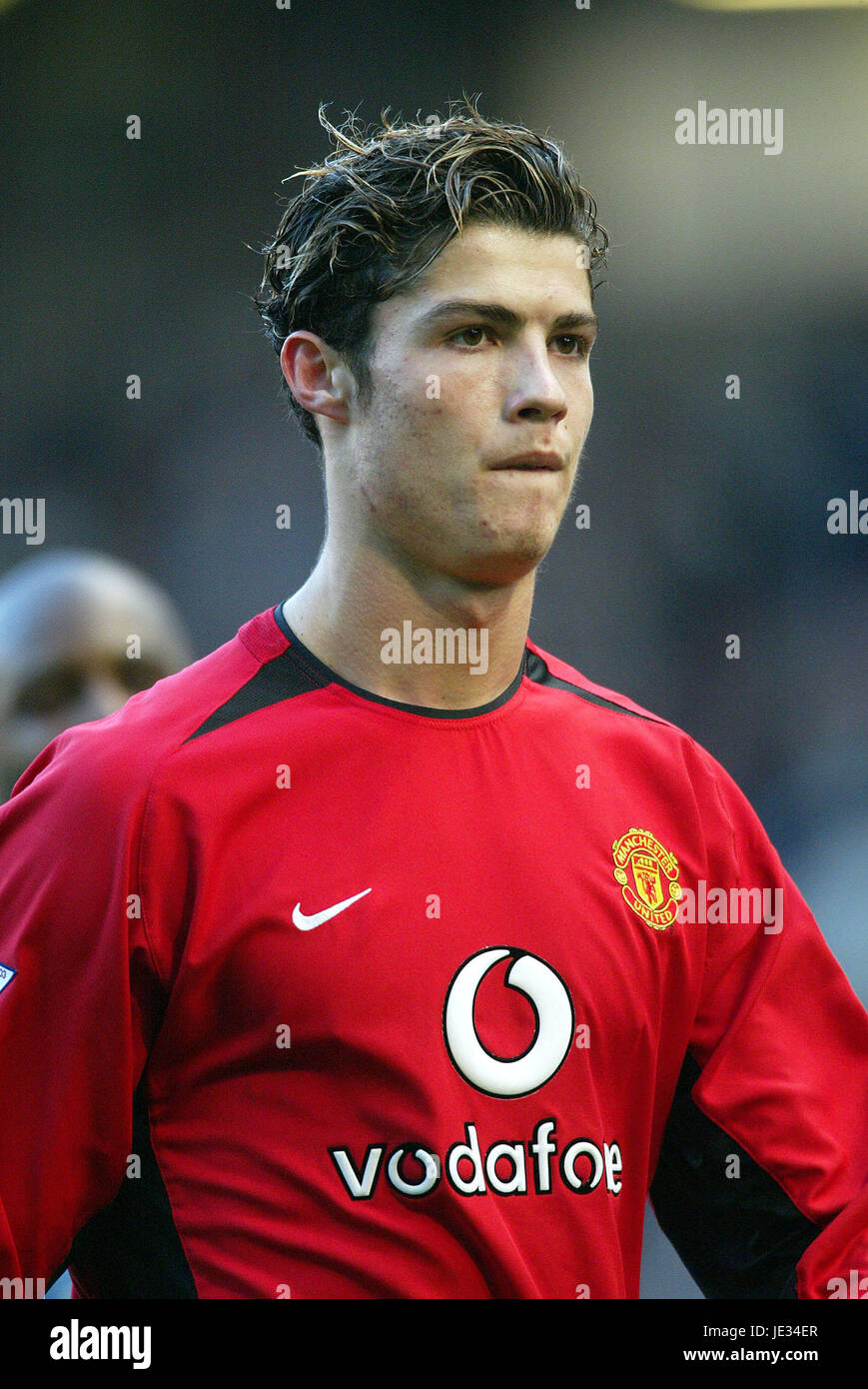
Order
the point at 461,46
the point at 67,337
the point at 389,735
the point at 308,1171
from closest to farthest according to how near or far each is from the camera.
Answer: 1. the point at 308,1171
2. the point at 389,735
3. the point at 461,46
4. the point at 67,337

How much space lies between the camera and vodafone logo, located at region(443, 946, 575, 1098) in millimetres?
1396

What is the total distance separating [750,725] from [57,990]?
304 cm

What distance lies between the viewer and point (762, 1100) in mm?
1558

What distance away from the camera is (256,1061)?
4.50 feet

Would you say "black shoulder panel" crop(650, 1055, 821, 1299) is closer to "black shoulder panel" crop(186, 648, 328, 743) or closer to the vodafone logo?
the vodafone logo

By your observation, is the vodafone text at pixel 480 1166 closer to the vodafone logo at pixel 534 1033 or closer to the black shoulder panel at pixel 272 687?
the vodafone logo at pixel 534 1033

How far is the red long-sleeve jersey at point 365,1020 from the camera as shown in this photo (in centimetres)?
136

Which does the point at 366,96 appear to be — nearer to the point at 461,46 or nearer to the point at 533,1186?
the point at 461,46

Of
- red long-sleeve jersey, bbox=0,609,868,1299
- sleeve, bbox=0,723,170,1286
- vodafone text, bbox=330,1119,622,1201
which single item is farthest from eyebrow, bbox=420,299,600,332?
vodafone text, bbox=330,1119,622,1201

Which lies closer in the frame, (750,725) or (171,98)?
(171,98)

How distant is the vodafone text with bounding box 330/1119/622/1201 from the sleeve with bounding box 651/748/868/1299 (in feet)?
0.63

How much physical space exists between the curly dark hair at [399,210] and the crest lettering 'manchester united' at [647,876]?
0.57m

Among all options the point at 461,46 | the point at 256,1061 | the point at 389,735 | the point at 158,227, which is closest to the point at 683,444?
the point at 461,46
